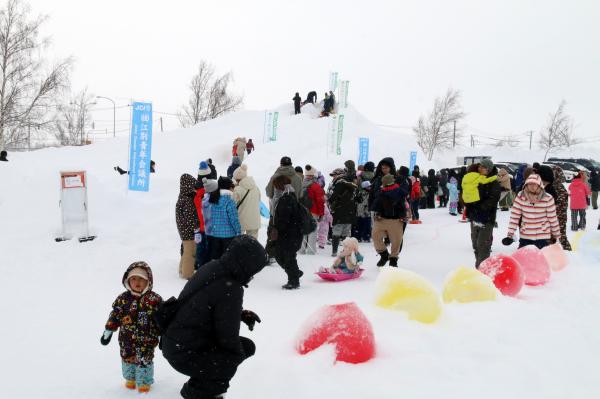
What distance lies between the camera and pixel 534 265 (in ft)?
23.1

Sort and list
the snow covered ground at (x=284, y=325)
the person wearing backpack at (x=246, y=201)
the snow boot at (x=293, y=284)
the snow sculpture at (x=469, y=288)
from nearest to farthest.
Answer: the snow covered ground at (x=284, y=325) < the snow sculpture at (x=469, y=288) < the snow boot at (x=293, y=284) < the person wearing backpack at (x=246, y=201)

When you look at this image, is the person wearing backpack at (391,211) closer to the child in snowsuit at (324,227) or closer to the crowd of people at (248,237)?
the crowd of people at (248,237)

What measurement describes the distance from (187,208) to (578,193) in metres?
11.6

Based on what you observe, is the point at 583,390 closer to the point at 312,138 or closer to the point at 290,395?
the point at 290,395

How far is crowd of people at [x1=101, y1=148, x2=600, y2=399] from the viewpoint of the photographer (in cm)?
339

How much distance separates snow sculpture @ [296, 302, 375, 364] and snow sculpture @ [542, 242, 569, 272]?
4413 mm

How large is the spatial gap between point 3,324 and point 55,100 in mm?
23328

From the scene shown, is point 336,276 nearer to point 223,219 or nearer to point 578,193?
point 223,219

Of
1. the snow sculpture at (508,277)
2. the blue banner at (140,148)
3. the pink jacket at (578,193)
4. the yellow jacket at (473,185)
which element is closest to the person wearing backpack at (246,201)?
the yellow jacket at (473,185)

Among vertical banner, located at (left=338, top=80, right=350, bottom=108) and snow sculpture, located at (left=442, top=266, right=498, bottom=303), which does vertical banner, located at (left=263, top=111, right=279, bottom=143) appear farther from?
snow sculpture, located at (left=442, top=266, right=498, bottom=303)

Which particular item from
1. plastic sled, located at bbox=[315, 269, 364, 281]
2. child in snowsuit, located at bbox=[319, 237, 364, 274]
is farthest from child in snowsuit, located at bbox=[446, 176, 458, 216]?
plastic sled, located at bbox=[315, 269, 364, 281]

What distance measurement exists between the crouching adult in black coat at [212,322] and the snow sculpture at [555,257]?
5721mm

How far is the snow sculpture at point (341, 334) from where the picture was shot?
13.9ft

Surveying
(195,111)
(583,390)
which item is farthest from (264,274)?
(195,111)
